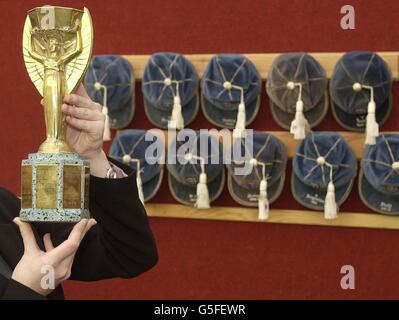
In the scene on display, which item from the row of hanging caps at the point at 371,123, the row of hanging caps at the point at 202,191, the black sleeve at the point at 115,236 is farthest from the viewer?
the row of hanging caps at the point at 202,191

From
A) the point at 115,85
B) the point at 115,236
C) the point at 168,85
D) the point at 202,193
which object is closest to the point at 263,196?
the point at 202,193

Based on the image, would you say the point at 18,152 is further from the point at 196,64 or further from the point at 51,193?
the point at 51,193

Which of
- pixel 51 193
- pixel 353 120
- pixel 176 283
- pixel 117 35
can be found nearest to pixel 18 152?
pixel 117 35

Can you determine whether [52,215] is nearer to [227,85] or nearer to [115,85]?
[227,85]

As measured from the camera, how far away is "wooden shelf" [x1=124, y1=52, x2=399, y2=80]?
213 cm

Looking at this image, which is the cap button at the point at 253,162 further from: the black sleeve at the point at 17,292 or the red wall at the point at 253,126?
the black sleeve at the point at 17,292

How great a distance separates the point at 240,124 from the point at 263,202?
272mm

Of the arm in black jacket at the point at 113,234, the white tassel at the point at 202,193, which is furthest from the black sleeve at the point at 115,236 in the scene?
the white tassel at the point at 202,193

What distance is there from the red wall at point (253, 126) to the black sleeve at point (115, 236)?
3.38ft

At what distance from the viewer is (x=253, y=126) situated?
2336 mm

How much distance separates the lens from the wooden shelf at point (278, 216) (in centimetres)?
218

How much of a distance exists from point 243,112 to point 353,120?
14.3 inches

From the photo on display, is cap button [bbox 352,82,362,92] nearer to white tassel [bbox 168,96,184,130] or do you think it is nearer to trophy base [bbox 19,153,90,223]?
white tassel [bbox 168,96,184,130]

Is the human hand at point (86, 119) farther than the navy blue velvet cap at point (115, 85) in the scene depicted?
No
